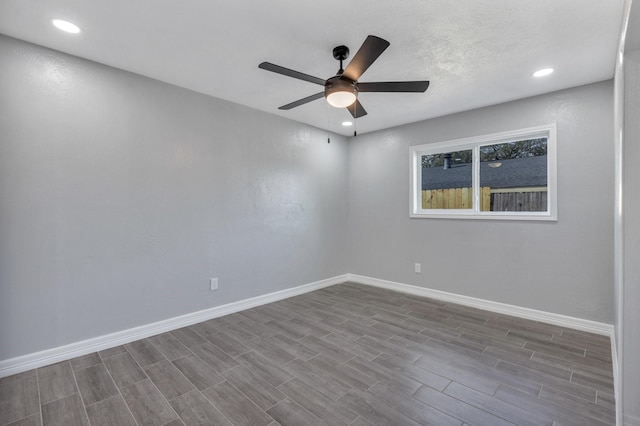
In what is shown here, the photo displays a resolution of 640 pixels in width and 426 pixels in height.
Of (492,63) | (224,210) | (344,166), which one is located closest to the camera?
(492,63)

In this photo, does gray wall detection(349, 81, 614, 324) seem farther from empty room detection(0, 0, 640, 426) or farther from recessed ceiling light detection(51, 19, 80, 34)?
recessed ceiling light detection(51, 19, 80, 34)

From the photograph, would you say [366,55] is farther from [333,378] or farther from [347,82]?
[333,378]

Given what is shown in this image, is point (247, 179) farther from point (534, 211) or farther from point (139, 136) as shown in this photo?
point (534, 211)

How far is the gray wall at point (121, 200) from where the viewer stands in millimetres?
2318

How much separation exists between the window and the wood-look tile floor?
4.50 feet

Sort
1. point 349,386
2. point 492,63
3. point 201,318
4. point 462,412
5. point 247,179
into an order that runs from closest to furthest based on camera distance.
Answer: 1. point 462,412
2. point 349,386
3. point 492,63
4. point 201,318
5. point 247,179

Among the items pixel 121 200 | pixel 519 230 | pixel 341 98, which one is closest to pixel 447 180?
pixel 519 230

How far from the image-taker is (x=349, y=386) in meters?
2.13

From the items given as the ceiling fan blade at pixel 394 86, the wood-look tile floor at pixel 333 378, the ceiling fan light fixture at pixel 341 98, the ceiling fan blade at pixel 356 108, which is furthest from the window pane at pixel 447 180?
the ceiling fan light fixture at pixel 341 98

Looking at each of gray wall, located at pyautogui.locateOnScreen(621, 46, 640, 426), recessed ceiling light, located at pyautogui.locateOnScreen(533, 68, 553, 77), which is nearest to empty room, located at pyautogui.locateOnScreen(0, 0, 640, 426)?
gray wall, located at pyautogui.locateOnScreen(621, 46, 640, 426)

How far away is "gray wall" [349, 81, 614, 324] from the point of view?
2.99 m

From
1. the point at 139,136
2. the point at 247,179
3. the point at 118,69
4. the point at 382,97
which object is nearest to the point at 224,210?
the point at 247,179

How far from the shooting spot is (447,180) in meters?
4.23

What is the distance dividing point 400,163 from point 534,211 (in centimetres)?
182
